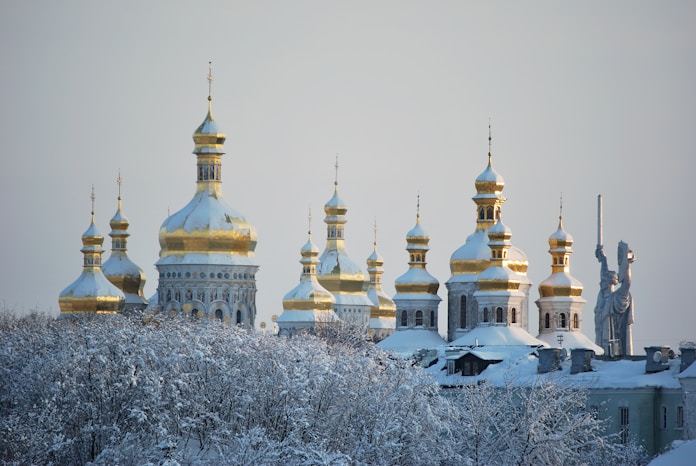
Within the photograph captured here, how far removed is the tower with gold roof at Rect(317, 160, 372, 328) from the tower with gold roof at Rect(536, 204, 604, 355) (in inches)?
741

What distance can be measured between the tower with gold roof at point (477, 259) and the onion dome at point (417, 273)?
4.85 feet

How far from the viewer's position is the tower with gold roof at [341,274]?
115188 millimetres

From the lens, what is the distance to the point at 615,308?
77000 millimetres

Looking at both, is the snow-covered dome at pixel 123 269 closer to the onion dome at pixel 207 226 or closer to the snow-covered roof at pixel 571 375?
the onion dome at pixel 207 226

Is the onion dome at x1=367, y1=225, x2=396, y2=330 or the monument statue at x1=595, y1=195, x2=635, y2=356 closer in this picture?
the monument statue at x1=595, y1=195, x2=635, y2=356

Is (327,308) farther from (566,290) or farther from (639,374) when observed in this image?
(639,374)

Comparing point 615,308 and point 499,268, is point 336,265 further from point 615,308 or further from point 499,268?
Result: point 615,308

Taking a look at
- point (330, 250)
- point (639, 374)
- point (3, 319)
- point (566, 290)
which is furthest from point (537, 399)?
point (330, 250)

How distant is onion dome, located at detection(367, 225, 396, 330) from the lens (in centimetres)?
11800

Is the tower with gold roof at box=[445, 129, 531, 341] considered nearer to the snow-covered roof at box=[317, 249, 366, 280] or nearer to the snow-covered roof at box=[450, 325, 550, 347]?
the snow-covered roof at box=[450, 325, 550, 347]

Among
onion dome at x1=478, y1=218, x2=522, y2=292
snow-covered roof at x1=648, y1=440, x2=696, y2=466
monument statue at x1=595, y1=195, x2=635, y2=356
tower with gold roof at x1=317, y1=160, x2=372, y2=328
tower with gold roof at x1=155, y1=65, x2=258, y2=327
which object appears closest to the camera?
snow-covered roof at x1=648, y1=440, x2=696, y2=466

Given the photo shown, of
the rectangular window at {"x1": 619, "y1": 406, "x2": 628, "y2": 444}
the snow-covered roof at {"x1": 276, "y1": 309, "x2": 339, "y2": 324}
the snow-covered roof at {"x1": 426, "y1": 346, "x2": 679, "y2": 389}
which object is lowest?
the rectangular window at {"x1": 619, "y1": 406, "x2": 628, "y2": 444}

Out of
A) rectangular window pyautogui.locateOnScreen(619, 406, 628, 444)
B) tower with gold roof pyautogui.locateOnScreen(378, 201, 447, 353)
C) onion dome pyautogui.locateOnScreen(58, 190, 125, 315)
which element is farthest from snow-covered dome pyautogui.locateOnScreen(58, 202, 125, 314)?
rectangular window pyautogui.locateOnScreen(619, 406, 628, 444)

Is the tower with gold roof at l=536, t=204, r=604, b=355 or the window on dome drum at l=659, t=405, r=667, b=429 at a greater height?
the tower with gold roof at l=536, t=204, r=604, b=355
